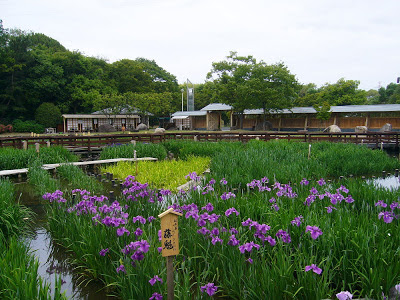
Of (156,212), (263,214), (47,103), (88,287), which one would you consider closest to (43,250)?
(88,287)

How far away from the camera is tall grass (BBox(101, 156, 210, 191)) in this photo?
297 inches

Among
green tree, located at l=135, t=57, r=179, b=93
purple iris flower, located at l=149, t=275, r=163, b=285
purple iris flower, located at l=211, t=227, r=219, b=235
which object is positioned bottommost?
purple iris flower, located at l=149, t=275, r=163, b=285

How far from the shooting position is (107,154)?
37.6 feet

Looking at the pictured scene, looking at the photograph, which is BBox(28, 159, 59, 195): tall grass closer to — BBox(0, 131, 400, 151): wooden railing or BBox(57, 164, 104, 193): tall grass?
BBox(57, 164, 104, 193): tall grass

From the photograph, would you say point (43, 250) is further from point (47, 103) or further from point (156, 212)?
point (47, 103)

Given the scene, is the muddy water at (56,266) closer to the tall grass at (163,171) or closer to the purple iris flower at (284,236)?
the purple iris flower at (284,236)

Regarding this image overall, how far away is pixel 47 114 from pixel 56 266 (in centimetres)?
3160

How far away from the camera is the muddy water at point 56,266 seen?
320cm

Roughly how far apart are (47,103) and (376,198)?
3370 cm

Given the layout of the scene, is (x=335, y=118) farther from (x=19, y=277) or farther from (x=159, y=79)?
(x=19, y=277)

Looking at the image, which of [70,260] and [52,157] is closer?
[70,260]

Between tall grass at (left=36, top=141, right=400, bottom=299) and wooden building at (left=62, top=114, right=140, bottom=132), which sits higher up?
wooden building at (left=62, top=114, right=140, bottom=132)

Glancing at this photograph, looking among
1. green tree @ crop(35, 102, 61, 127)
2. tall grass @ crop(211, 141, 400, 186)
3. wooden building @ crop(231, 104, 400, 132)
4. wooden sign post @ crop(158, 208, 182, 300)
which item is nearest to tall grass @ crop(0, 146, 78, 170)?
tall grass @ crop(211, 141, 400, 186)

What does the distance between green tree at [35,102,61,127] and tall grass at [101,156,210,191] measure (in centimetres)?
2548
